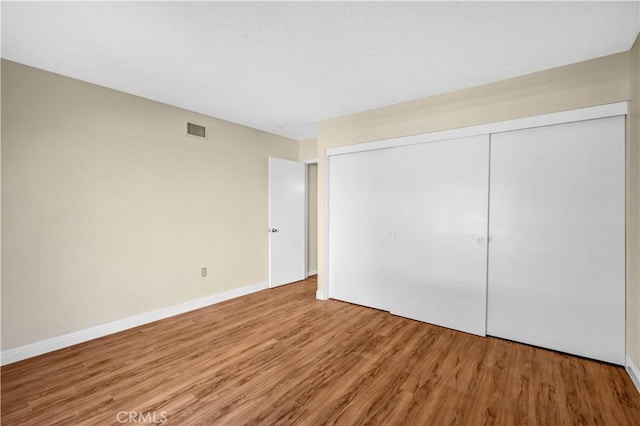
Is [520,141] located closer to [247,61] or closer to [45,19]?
[247,61]

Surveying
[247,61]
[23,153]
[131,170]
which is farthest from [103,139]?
[247,61]

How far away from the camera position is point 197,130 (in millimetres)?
3676

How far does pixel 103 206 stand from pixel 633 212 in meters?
4.78

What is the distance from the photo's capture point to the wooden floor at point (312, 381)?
177 cm

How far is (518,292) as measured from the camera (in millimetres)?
2684

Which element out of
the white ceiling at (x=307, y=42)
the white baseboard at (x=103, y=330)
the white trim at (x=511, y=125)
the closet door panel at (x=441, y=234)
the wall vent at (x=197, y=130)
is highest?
the white ceiling at (x=307, y=42)

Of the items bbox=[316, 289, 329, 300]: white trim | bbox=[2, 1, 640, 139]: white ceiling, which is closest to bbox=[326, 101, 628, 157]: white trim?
bbox=[2, 1, 640, 139]: white ceiling

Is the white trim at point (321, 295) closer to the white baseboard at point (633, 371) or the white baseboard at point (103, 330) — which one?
the white baseboard at point (103, 330)

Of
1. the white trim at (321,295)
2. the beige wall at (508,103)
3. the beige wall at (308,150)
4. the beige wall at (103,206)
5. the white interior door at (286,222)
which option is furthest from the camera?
the beige wall at (308,150)

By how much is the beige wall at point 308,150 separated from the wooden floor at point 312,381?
10.0 ft

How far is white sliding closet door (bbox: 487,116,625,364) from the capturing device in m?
2.31

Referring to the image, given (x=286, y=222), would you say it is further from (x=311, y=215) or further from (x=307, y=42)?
(x=307, y=42)

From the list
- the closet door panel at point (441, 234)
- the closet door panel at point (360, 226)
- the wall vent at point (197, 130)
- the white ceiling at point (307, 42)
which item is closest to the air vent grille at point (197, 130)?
the wall vent at point (197, 130)

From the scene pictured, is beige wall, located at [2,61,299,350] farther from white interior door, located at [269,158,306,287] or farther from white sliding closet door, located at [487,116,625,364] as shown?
white sliding closet door, located at [487,116,625,364]
